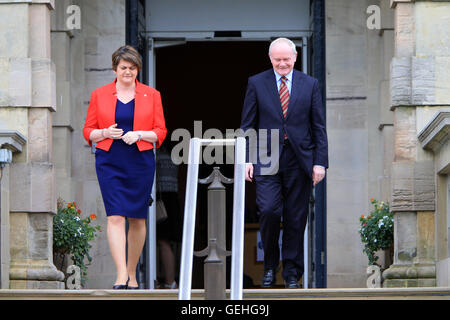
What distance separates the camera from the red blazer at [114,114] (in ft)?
28.6

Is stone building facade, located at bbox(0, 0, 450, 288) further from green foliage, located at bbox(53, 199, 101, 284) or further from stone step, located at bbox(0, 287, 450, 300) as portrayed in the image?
stone step, located at bbox(0, 287, 450, 300)

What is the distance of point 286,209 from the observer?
28.9 ft

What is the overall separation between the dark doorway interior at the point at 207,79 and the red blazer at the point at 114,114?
857 cm

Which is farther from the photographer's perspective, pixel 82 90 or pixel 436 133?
pixel 82 90

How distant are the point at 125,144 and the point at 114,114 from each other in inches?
9.3

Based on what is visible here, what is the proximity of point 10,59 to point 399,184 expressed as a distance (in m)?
3.71

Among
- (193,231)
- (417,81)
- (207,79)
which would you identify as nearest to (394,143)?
(417,81)

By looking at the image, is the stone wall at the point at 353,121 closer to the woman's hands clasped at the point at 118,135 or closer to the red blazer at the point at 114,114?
the red blazer at the point at 114,114

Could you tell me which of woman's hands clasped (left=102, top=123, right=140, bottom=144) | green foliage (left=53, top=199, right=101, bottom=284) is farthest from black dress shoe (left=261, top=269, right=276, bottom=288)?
green foliage (left=53, top=199, right=101, bottom=284)

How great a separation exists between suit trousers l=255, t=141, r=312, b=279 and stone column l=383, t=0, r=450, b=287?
2.02m

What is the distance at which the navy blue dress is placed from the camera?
872cm

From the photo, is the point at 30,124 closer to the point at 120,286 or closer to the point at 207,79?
the point at 120,286

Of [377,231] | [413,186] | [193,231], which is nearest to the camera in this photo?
[193,231]

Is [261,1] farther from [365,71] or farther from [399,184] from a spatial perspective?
[399,184]
